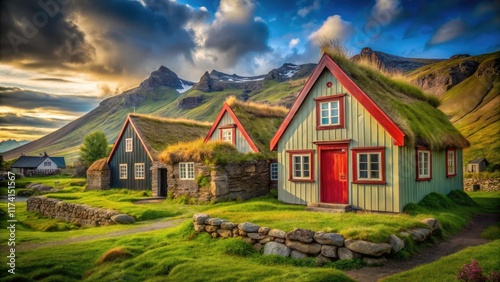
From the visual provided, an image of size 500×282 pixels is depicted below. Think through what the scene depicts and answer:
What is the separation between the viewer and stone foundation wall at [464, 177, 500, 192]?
101 feet

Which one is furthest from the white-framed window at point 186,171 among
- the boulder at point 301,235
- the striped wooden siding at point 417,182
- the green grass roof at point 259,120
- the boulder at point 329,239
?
the boulder at point 329,239

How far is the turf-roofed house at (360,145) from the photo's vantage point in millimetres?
15531

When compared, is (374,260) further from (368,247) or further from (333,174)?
(333,174)

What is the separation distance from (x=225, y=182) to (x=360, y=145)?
941cm

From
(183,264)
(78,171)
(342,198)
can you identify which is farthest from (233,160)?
(78,171)

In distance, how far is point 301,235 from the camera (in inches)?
367

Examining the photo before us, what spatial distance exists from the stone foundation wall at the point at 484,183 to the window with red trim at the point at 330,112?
23.0 m

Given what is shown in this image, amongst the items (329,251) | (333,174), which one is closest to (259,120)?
(333,174)

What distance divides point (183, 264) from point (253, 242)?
96.3 inches

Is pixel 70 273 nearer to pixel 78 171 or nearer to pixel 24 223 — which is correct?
pixel 24 223

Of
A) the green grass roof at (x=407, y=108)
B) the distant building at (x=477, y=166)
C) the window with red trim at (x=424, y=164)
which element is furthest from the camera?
the distant building at (x=477, y=166)

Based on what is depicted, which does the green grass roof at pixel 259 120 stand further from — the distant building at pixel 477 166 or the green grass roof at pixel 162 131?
the distant building at pixel 477 166

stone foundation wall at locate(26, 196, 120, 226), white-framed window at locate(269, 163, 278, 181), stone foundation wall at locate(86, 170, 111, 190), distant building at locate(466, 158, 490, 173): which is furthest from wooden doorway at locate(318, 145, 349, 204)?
distant building at locate(466, 158, 490, 173)

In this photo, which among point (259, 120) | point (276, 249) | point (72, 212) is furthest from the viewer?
point (259, 120)
